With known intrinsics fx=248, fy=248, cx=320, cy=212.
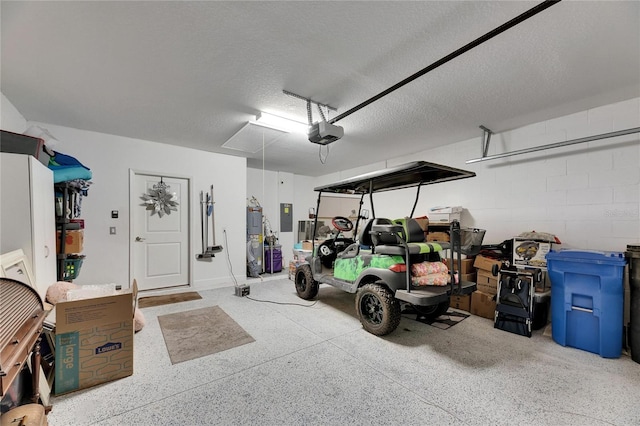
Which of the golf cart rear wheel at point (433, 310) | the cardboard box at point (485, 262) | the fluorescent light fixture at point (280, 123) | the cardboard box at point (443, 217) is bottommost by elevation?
the golf cart rear wheel at point (433, 310)

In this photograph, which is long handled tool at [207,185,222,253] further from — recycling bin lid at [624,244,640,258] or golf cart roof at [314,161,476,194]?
recycling bin lid at [624,244,640,258]

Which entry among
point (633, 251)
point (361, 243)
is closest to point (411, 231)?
point (361, 243)

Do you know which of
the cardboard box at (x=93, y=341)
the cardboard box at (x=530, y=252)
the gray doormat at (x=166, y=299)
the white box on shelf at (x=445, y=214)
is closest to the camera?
the cardboard box at (x=93, y=341)

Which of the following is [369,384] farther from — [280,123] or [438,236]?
[280,123]

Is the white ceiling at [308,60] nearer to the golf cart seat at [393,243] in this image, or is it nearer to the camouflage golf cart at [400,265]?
the camouflage golf cart at [400,265]

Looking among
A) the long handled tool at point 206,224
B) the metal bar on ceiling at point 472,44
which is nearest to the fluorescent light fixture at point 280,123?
the metal bar on ceiling at point 472,44

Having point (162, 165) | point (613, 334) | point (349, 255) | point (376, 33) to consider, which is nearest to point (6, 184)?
point (162, 165)

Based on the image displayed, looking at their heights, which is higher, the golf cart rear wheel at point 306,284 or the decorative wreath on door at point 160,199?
the decorative wreath on door at point 160,199

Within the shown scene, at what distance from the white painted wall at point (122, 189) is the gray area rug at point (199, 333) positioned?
1549 mm

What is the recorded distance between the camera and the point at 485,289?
11.0ft

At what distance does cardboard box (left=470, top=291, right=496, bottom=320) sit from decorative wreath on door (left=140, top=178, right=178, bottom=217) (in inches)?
204

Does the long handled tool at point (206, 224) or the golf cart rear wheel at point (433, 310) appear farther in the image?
the long handled tool at point (206, 224)

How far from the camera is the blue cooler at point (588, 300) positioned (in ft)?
7.55

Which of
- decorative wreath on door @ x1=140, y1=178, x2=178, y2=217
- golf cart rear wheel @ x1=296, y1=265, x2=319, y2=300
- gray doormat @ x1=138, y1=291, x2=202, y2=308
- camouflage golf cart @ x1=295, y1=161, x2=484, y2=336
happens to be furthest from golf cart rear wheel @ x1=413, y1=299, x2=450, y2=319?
decorative wreath on door @ x1=140, y1=178, x2=178, y2=217
